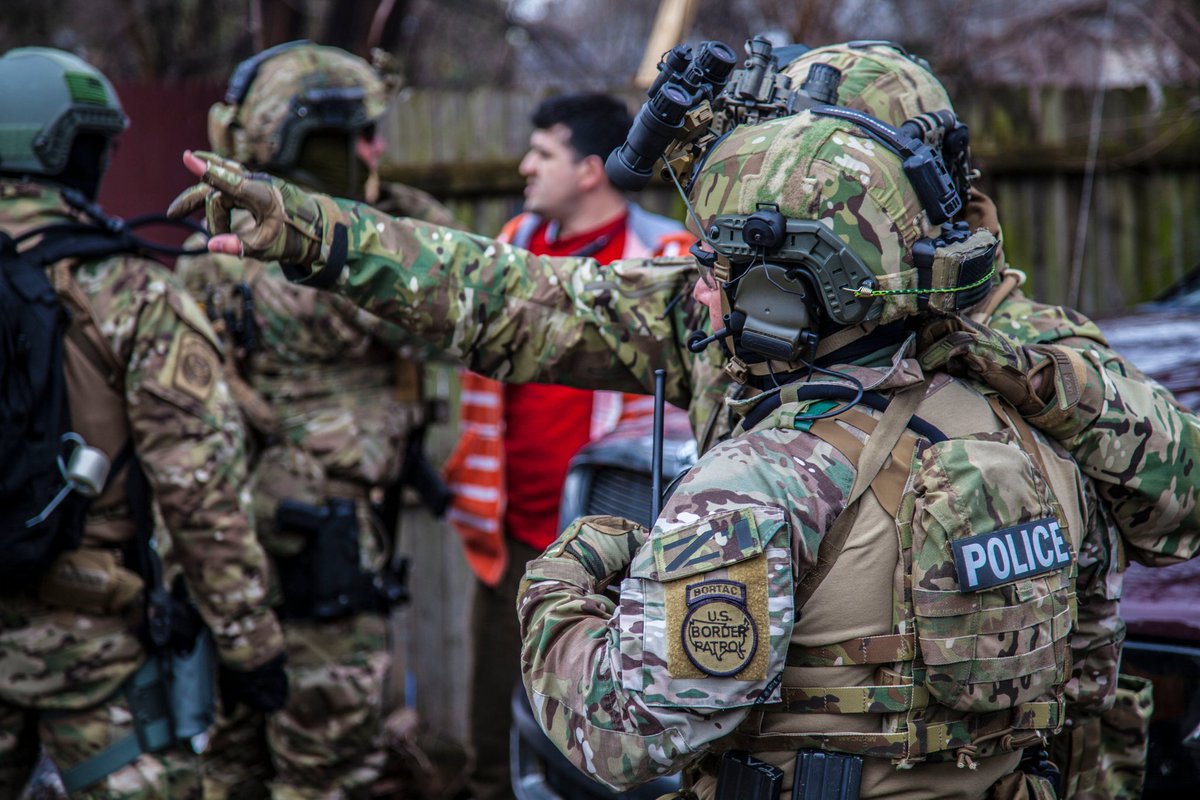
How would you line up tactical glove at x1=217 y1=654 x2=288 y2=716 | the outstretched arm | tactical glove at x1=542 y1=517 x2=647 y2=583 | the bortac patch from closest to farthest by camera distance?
the bortac patch < tactical glove at x1=542 y1=517 x2=647 y2=583 < the outstretched arm < tactical glove at x1=217 y1=654 x2=288 y2=716

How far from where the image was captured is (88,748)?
3006mm

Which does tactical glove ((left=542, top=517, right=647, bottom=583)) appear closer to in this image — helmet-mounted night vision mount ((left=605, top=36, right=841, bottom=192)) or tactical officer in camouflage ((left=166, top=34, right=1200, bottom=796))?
tactical officer in camouflage ((left=166, top=34, right=1200, bottom=796))

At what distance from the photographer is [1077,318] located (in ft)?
7.93

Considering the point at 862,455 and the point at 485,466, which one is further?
the point at 485,466

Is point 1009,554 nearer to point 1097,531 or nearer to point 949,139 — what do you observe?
point 1097,531

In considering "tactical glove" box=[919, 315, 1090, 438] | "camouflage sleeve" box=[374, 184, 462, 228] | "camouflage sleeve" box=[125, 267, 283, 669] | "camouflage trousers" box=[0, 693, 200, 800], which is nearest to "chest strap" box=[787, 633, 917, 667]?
"tactical glove" box=[919, 315, 1090, 438]

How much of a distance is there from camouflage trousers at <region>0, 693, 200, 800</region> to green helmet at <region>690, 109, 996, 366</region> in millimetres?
2119

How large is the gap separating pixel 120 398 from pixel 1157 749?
2.69m

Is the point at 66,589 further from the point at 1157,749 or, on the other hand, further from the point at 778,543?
the point at 1157,749

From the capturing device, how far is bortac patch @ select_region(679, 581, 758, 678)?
Result: 5.34 ft

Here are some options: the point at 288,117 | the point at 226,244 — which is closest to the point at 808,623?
the point at 226,244

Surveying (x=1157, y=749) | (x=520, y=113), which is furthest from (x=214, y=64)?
(x=1157, y=749)

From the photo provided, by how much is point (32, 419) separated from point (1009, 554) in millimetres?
2297

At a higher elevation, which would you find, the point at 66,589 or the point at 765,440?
the point at 765,440
